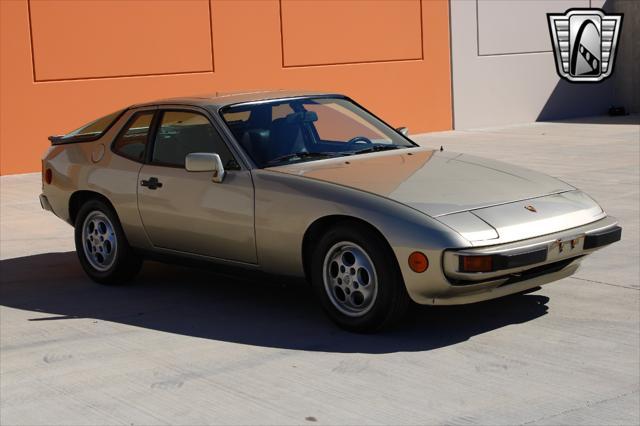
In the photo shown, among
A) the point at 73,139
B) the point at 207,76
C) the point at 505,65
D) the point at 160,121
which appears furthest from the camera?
the point at 505,65

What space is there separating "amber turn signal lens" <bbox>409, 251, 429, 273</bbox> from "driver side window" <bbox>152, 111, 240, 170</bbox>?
164 cm

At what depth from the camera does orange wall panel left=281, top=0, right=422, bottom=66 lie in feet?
62.3

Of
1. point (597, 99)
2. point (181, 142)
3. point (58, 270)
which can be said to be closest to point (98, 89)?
point (58, 270)

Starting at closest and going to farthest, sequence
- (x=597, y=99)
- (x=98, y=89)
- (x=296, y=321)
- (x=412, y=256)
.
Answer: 1. (x=412, y=256)
2. (x=296, y=321)
3. (x=98, y=89)
4. (x=597, y=99)

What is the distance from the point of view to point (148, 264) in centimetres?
900

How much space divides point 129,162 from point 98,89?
902 centimetres

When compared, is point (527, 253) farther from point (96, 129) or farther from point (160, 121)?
point (96, 129)

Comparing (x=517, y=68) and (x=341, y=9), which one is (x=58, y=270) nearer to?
(x=341, y=9)

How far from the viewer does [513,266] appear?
6.09 meters

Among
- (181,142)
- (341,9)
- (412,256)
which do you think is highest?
(341,9)

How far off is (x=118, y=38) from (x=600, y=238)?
456 inches

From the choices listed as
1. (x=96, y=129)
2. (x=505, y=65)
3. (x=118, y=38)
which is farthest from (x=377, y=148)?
(x=505, y=65)

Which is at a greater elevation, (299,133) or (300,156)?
(299,133)

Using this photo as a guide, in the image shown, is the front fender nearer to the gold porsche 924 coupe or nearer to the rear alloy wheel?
the gold porsche 924 coupe
